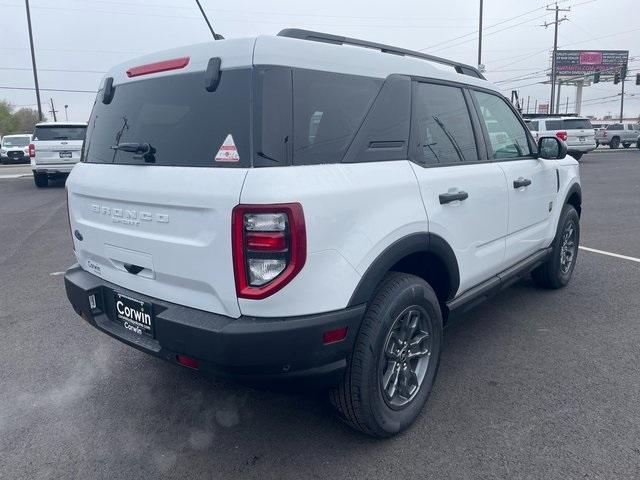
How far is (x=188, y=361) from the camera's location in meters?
2.41

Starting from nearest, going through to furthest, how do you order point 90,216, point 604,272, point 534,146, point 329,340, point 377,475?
point 329,340, point 377,475, point 90,216, point 534,146, point 604,272

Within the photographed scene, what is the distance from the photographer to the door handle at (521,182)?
12.2 ft

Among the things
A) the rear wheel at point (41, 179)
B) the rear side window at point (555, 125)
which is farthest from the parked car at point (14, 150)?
the rear side window at point (555, 125)

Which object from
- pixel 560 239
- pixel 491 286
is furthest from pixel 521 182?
pixel 560 239

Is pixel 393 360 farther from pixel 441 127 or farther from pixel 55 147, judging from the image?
pixel 55 147

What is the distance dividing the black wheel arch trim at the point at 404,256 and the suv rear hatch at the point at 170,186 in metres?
0.59

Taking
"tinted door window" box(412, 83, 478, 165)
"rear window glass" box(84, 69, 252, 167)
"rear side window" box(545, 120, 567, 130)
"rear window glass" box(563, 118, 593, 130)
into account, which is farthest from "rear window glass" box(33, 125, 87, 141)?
"rear window glass" box(563, 118, 593, 130)

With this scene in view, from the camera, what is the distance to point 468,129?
11.2 ft

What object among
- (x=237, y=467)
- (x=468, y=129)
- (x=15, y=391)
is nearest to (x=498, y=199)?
(x=468, y=129)

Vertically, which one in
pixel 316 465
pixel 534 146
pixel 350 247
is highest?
→ pixel 534 146

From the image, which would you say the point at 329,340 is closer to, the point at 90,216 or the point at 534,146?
the point at 90,216

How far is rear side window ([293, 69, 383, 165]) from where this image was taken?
228cm

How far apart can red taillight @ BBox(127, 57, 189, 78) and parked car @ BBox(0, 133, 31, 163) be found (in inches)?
1096

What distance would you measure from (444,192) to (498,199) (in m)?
0.76
